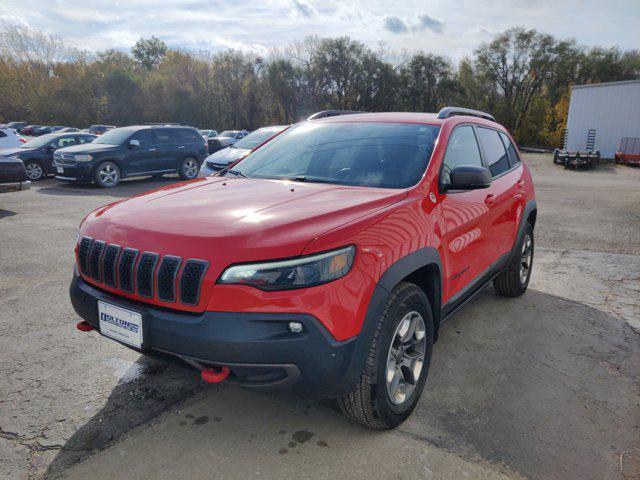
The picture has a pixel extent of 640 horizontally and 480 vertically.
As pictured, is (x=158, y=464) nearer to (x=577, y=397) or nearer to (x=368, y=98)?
(x=577, y=397)

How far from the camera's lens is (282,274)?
2031mm

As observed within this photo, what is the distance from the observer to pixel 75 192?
12164mm

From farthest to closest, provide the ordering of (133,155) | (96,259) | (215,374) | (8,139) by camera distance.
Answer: (8,139) < (133,155) < (96,259) < (215,374)

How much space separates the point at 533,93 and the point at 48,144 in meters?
42.7

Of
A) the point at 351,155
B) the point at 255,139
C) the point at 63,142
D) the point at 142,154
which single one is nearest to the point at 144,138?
the point at 142,154

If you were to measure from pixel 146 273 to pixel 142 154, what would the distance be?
40.9 feet

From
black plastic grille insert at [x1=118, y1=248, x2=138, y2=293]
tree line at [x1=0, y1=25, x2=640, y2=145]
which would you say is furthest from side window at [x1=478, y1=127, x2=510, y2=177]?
tree line at [x1=0, y1=25, x2=640, y2=145]

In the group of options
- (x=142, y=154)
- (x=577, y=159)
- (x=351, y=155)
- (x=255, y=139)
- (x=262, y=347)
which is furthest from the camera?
(x=577, y=159)

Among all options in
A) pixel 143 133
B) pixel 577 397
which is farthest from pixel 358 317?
pixel 143 133

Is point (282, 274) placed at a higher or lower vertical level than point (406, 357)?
higher

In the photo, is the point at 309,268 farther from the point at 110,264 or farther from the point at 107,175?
the point at 107,175

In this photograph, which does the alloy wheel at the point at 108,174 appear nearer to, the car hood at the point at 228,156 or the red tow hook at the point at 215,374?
the car hood at the point at 228,156

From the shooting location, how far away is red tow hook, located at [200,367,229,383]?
6.91ft

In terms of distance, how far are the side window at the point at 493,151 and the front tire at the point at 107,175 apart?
1132cm
